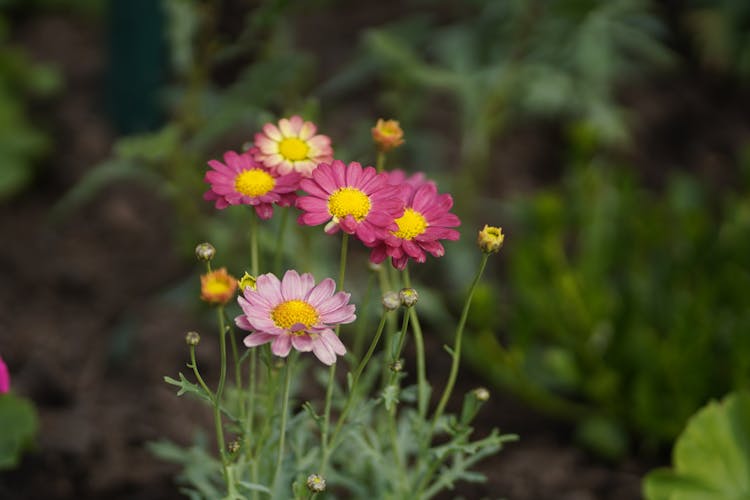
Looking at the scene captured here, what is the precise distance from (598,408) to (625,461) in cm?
10

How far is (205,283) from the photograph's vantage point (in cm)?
75

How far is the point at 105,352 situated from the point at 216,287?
1.04m

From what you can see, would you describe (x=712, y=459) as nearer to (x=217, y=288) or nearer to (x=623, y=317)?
(x=623, y=317)

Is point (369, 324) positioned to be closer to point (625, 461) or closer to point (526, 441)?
point (526, 441)

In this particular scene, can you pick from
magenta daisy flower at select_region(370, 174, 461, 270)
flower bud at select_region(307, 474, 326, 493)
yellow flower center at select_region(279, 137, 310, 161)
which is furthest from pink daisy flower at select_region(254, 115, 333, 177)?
flower bud at select_region(307, 474, 326, 493)

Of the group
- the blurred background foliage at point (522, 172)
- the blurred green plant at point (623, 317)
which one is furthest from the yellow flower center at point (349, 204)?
the blurred green plant at point (623, 317)

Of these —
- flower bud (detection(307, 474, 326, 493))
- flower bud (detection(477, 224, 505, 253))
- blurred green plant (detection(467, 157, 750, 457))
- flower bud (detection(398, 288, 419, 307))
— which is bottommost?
flower bud (detection(307, 474, 326, 493))

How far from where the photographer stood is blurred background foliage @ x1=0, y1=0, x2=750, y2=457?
1.43 m

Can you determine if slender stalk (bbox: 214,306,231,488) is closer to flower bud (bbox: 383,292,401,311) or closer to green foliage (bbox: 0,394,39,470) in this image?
flower bud (bbox: 383,292,401,311)

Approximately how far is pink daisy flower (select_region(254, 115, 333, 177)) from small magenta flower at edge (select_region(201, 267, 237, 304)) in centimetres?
15

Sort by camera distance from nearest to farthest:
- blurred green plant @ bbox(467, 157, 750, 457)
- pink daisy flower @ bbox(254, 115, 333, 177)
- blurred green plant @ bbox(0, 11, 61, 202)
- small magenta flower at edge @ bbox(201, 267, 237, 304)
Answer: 1. small magenta flower at edge @ bbox(201, 267, 237, 304)
2. pink daisy flower @ bbox(254, 115, 333, 177)
3. blurred green plant @ bbox(467, 157, 750, 457)
4. blurred green plant @ bbox(0, 11, 61, 202)

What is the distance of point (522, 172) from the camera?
2221mm

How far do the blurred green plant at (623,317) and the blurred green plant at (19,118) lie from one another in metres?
1.06

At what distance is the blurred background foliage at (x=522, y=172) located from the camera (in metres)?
1.43
